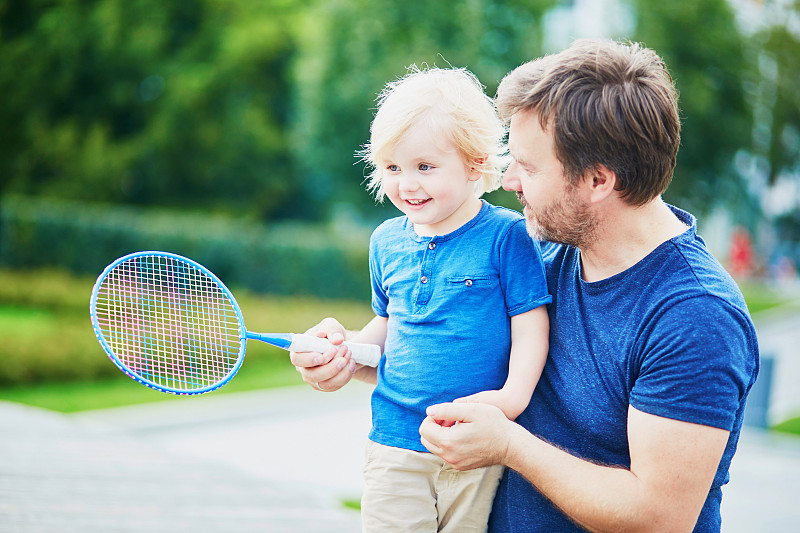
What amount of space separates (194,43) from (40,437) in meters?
19.2

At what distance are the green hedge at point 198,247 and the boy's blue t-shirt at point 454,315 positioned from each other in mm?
11668

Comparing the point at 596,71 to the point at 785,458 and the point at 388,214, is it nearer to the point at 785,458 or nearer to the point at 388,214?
the point at 785,458

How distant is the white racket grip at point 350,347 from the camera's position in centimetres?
209

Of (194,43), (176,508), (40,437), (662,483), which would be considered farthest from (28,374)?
(194,43)

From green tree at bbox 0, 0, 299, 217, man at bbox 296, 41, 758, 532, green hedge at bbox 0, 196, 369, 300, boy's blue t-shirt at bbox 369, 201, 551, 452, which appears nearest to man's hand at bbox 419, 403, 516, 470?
man at bbox 296, 41, 758, 532

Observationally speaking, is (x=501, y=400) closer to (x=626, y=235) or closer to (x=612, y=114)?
(x=626, y=235)

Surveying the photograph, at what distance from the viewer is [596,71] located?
1.81m

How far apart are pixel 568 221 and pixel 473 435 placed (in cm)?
54

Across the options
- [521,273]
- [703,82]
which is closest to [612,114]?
[521,273]

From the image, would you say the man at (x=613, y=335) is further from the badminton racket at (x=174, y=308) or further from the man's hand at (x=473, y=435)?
the badminton racket at (x=174, y=308)

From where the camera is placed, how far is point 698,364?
1.61 metres

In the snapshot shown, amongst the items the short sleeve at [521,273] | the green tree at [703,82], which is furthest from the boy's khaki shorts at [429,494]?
the green tree at [703,82]

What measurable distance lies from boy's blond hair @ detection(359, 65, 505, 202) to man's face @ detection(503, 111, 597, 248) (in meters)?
0.25

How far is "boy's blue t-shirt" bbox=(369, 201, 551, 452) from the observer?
6.52 feet
